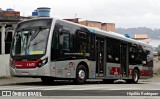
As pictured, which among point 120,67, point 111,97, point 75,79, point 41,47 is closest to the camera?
point 111,97

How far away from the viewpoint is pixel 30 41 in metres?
19.8

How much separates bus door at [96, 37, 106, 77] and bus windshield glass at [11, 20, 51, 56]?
4.21 meters

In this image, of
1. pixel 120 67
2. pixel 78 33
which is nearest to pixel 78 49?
pixel 78 33

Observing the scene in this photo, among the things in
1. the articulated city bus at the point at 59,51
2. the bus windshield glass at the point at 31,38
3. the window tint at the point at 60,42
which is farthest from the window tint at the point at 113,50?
the bus windshield glass at the point at 31,38

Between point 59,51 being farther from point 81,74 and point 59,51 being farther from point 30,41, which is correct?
point 81,74

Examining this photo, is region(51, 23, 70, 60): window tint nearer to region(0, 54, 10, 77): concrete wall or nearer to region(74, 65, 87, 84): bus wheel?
region(74, 65, 87, 84): bus wheel

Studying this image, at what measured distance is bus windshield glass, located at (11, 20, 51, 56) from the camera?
19438 millimetres

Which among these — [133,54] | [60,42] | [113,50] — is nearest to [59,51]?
[60,42]

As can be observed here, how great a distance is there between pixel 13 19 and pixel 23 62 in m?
10.3

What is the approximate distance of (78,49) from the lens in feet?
69.3

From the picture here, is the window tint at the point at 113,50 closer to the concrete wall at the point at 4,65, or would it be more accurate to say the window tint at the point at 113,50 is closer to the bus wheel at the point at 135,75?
the bus wheel at the point at 135,75

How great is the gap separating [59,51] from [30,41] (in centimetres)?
144

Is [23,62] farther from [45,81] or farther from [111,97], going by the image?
[111,97]

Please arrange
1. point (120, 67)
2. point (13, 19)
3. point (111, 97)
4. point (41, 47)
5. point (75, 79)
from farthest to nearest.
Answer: point (13, 19) < point (120, 67) < point (75, 79) < point (41, 47) < point (111, 97)
